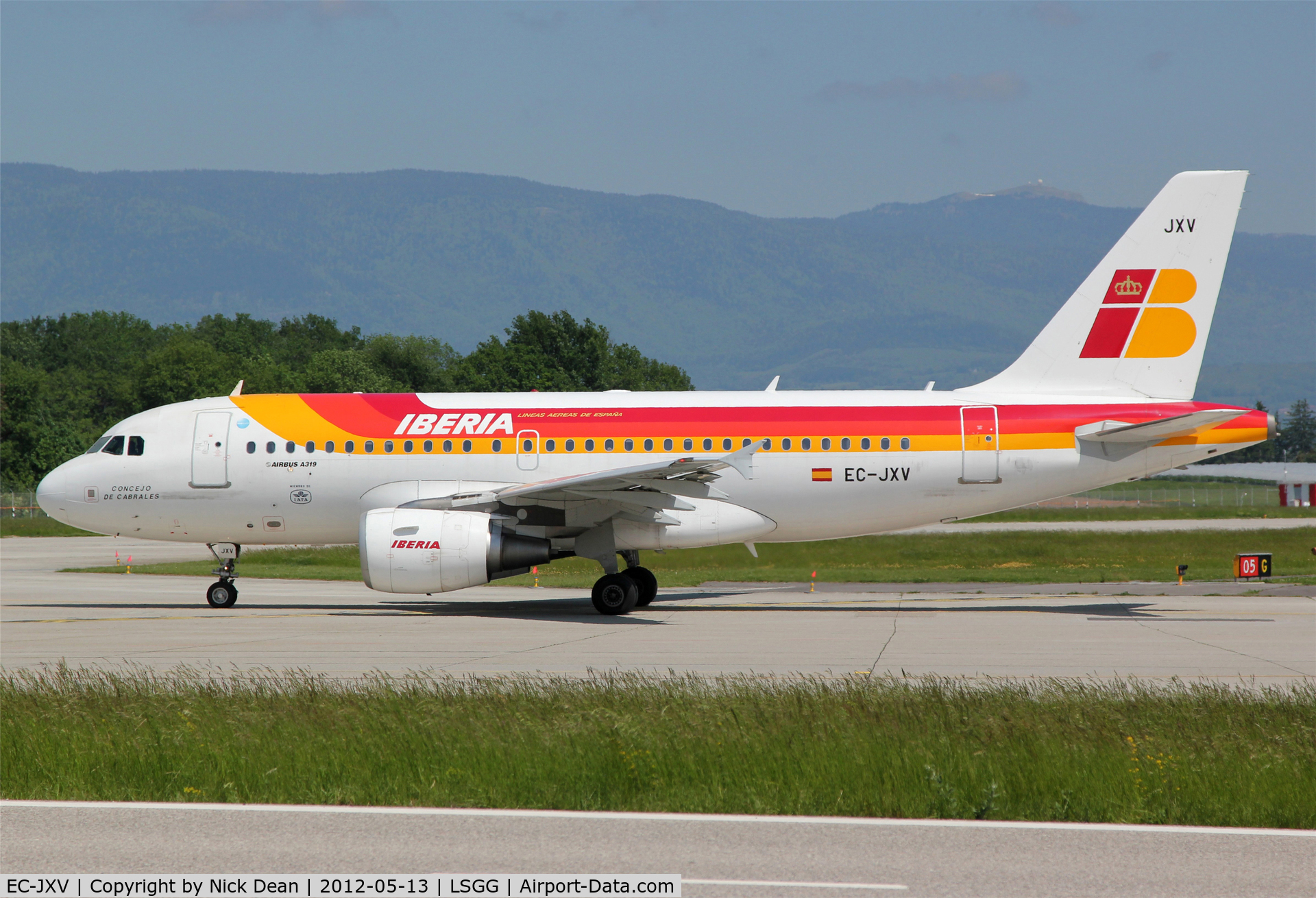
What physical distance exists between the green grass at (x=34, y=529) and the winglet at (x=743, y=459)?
42553mm

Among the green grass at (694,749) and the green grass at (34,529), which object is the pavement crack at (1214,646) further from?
the green grass at (34,529)

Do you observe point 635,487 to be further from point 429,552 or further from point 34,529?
point 34,529

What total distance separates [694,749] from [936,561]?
28845 mm

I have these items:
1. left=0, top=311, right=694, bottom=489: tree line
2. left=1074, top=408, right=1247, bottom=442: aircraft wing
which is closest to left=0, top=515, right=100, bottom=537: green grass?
left=0, top=311, right=694, bottom=489: tree line

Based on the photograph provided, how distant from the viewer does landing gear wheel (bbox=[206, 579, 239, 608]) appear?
2348 centimetres

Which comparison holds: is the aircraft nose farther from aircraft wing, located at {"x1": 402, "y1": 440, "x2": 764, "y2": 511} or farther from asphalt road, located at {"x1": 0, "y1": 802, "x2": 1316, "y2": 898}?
→ asphalt road, located at {"x1": 0, "y1": 802, "x2": 1316, "y2": 898}

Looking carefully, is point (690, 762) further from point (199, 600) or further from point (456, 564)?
point (199, 600)

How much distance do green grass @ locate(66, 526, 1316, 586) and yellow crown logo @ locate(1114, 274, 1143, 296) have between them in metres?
9.01

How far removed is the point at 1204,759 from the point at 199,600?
22.1 m

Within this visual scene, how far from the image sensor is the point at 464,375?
319ft

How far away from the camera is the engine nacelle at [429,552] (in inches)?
807

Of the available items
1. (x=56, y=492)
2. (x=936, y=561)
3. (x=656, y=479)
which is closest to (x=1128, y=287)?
(x=656, y=479)

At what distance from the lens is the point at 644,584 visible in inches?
924

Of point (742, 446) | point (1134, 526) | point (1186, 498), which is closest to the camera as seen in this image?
point (742, 446)
